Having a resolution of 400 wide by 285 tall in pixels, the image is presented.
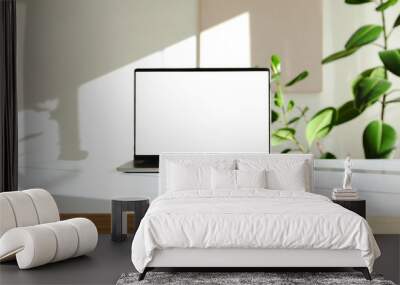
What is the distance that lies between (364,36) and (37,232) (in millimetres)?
3752

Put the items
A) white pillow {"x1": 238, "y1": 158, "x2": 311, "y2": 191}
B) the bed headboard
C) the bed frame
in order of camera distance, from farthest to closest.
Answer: the bed headboard, white pillow {"x1": 238, "y1": 158, "x2": 311, "y2": 191}, the bed frame

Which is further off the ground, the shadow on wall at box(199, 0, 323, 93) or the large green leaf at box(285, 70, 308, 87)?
the shadow on wall at box(199, 0, 323, 93)

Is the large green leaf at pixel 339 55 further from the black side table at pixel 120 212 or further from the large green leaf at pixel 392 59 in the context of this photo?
the black side table at pixel 120 212

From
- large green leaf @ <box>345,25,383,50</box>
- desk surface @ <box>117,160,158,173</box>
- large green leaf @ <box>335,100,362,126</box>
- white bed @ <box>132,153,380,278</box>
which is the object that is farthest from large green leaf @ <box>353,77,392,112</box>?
white bed @ <box>132,153,380,278</box>

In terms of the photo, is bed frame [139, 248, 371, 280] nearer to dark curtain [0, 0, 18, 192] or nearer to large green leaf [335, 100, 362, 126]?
dark curtain [0, 0, 18, 192]

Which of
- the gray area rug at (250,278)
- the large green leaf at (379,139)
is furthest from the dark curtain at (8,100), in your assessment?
the large green leaf at (379,139)

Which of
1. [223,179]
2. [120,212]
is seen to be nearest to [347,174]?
[223,179]

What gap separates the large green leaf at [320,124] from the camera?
22.4 ft

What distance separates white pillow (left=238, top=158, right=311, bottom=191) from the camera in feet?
19.2

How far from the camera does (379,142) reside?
672 cm

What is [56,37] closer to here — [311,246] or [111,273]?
[111,273]

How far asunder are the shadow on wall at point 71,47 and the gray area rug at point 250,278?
276 centimetres

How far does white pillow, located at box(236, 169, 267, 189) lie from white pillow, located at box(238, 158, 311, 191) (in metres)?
0.10

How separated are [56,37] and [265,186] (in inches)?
106
